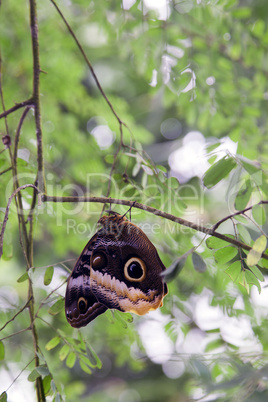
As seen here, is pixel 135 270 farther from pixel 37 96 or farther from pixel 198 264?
pixel 37 96

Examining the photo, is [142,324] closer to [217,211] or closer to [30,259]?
[30,259]

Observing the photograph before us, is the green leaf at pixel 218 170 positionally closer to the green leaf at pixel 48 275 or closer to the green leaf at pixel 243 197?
the green leaf at pixel 243 197

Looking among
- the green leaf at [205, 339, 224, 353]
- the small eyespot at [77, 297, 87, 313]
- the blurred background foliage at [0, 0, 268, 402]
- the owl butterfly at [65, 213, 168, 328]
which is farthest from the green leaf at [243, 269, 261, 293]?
the green leaf at [205, 339, 224, 353]

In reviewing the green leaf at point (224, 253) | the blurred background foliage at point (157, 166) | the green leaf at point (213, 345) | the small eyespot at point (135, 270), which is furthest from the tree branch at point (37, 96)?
the green leaf at point (213, 345)

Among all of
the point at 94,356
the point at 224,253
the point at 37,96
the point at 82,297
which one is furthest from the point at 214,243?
the point at 37,96

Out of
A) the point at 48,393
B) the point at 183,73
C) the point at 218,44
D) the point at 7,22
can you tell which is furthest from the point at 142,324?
the point at 7,22
